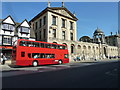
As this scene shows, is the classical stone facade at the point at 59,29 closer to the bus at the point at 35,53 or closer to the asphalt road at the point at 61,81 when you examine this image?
the bus at the point at 35,53

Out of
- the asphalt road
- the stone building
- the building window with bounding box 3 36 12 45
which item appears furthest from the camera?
the building window with bounding box 3 36 12 45

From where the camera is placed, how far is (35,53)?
681 inches

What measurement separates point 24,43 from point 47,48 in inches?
164

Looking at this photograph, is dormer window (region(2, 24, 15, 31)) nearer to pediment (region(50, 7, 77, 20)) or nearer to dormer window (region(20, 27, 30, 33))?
dormer window (region(20, 27, 30, 33))

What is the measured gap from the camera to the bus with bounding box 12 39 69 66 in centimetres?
1565

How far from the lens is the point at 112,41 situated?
7588 cm

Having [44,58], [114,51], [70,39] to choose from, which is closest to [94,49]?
[70,39]

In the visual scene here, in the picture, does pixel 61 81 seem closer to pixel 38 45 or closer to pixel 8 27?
pixel 38 45

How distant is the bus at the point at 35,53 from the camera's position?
15647mm

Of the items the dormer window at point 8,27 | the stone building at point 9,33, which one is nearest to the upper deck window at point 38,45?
the stone building at point 9,33

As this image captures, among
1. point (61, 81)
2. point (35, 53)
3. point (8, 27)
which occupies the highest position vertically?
point (8, 27)

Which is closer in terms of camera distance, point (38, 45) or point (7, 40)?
point (38, 45)

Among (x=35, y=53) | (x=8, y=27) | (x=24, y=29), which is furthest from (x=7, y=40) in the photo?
(x=35, y=53)

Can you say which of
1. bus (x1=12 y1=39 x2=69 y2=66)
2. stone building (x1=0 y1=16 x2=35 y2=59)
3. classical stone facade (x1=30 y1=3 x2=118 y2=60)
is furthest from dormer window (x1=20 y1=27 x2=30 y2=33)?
bus (x1=12 y1=39 x2=69 y2=66)
